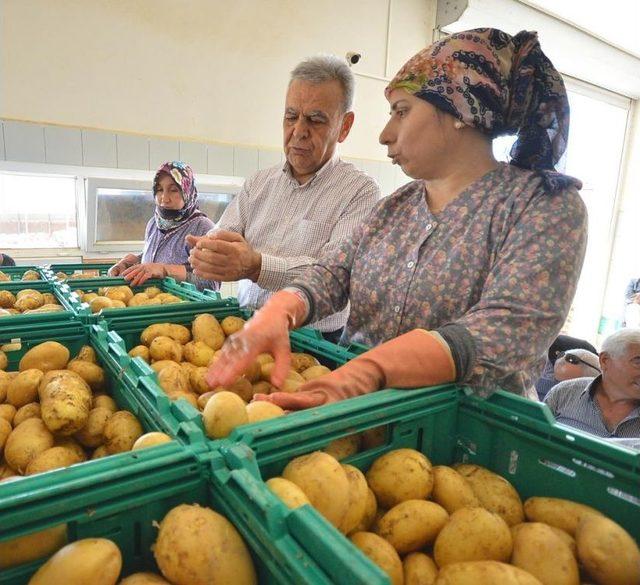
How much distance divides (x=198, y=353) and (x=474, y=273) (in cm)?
68

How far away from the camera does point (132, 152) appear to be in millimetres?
3049

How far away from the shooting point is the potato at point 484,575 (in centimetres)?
46

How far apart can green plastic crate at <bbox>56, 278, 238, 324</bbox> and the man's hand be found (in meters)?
0.13

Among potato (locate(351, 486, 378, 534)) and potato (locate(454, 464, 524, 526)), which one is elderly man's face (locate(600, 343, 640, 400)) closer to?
potato (locate(454, 464, 524, 526))

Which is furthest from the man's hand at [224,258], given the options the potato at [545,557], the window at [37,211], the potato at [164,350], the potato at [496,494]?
the window at [37,211]

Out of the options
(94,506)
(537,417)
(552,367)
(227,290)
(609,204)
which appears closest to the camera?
(94,506)

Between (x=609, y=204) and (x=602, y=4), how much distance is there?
307 centimetres

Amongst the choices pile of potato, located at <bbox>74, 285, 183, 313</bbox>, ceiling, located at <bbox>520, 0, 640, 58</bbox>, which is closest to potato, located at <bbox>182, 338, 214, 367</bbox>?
pile of potato, located at <bbox>74, 285, 183, 313</bbox>

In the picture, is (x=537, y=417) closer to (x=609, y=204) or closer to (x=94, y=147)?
(x=94, y=147)

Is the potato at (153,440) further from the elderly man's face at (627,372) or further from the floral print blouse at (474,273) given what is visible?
the elderly man's face at (627,372)

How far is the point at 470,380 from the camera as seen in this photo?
2.48 ft

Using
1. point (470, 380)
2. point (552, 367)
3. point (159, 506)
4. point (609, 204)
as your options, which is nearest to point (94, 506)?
point (159, 506)

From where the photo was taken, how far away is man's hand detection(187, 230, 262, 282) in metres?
1.28

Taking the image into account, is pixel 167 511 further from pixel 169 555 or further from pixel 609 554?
pixel 609 554
